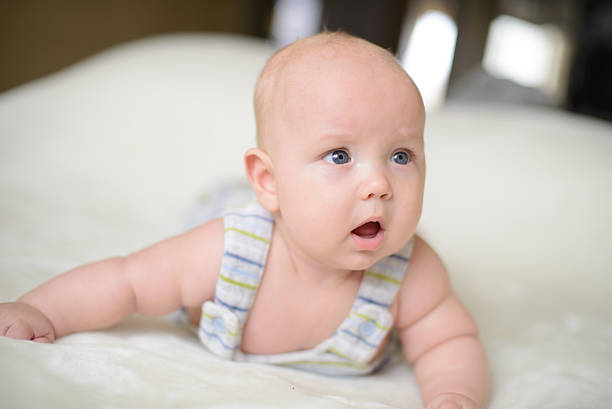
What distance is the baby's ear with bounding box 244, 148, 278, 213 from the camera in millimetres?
746

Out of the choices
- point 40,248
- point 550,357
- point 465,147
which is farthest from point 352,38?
point 465,147

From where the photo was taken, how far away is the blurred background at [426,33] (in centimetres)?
240

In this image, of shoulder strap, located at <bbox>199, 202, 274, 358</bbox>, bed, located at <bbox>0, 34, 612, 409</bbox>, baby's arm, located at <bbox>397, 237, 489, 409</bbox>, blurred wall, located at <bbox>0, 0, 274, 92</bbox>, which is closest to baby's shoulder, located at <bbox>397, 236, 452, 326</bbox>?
baby's arm, located at <bbox>397, 237, 489, 409</bbox>

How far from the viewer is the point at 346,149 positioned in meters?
0.67

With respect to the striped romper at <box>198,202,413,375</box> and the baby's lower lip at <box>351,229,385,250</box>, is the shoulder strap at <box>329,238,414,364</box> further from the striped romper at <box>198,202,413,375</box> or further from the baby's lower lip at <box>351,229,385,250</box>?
the baby's lower lip at <box>351,229,385,250</box>

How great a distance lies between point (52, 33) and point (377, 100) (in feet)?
9.02

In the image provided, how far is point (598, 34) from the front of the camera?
7.61ft

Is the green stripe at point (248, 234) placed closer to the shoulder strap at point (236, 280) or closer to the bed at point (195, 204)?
the shoulder strap at point (236, 280)

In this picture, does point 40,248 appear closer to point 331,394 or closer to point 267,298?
point 267,298

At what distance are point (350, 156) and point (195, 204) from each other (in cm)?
72

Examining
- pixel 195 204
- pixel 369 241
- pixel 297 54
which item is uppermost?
pixel 297 54

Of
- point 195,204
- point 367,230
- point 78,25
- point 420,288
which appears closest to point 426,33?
point 78,25

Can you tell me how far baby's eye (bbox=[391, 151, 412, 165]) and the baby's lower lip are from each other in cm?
9

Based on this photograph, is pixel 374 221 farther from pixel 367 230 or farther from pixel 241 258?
pixel 241 258
